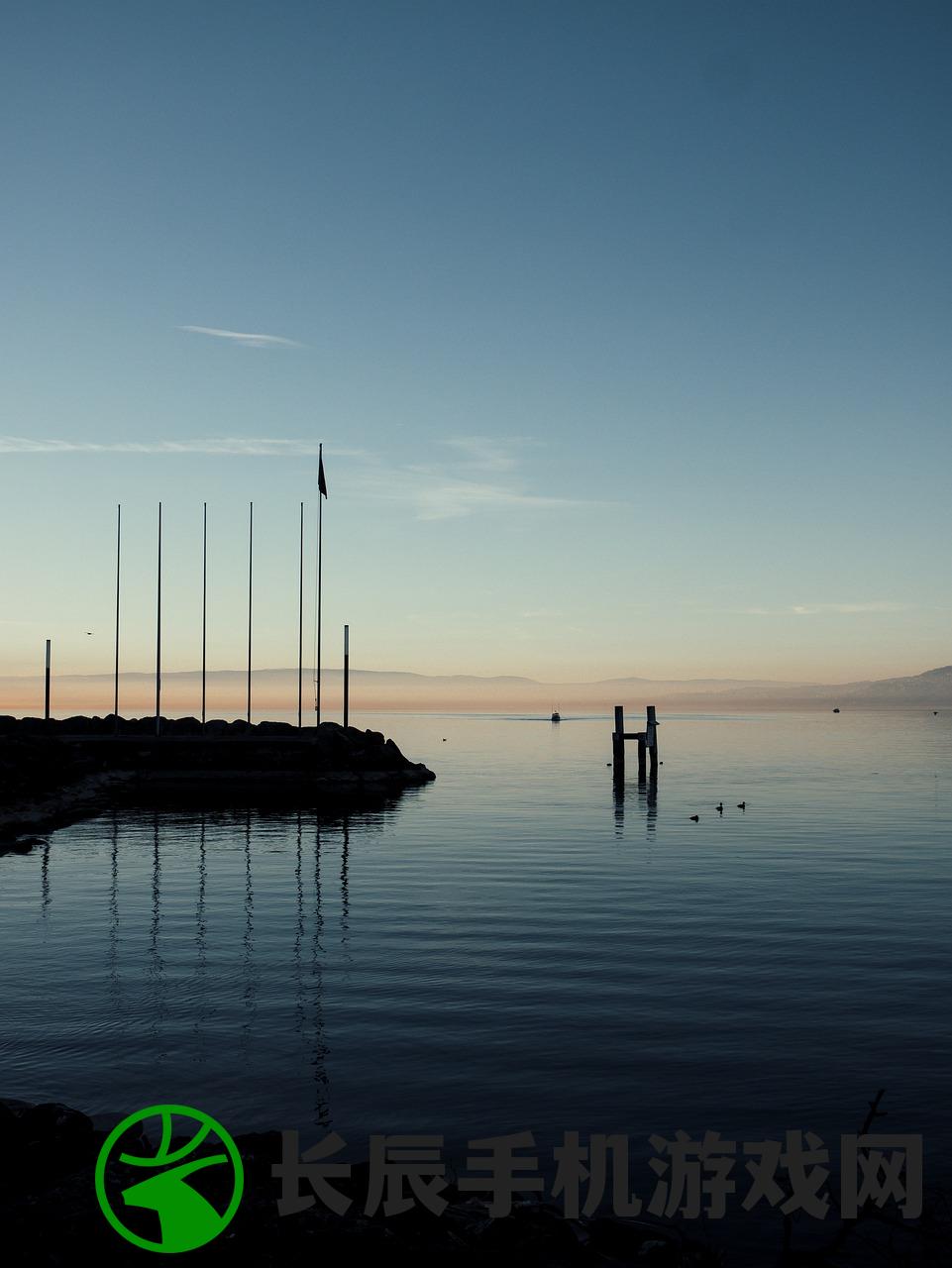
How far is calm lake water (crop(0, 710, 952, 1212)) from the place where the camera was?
11961mm

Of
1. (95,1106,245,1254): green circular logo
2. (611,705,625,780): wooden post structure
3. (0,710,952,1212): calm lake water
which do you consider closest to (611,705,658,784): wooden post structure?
(611,705,625,780): wooden post structure

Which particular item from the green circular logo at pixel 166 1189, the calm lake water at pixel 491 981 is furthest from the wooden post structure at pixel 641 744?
the green circular logo at pixel 166 1189

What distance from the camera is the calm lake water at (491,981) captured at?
11961mm

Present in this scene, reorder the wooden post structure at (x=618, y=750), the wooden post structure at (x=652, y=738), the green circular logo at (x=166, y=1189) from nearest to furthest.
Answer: the green circular logo at (x=166, y=1189) → the wooden post structure at (x=618, y=750) → the wooden post structure at (x=652, y=738)

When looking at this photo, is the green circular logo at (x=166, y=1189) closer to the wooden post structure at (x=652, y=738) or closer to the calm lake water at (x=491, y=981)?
the calm lake water at (x=491, y=981)

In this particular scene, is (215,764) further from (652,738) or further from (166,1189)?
(166,1189)

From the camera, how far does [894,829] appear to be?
39.9 m

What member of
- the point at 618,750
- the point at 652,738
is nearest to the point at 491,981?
the point at 618,750

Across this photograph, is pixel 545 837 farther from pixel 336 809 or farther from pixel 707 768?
pixel 707 768

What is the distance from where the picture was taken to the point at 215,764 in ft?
231

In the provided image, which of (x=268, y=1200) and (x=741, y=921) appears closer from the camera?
(x=268, y=1200)

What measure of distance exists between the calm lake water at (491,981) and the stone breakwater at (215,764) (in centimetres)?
2136

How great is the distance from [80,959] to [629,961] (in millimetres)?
10241

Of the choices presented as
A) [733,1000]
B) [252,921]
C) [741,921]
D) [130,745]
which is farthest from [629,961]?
[130,745]
